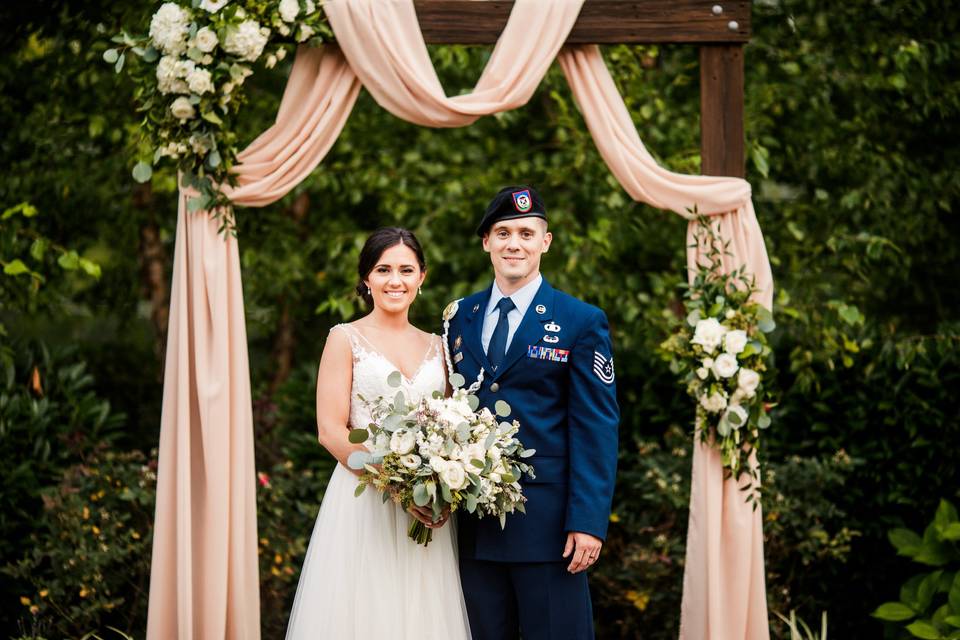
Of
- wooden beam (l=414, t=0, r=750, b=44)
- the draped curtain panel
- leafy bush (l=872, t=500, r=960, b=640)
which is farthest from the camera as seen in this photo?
leafy bush (l=872, t=500, r=960, b=640)

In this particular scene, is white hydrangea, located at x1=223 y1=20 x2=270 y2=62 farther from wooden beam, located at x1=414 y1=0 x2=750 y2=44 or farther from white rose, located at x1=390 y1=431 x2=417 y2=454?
white rose, located at x1=390 y1=431 x2=417 y2=454

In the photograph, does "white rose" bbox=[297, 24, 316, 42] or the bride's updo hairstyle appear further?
"white rose" bbox=[297, 24, 316, 42]

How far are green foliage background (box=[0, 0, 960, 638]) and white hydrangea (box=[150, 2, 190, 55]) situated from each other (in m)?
1.42

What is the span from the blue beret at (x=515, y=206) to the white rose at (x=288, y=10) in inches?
46.3

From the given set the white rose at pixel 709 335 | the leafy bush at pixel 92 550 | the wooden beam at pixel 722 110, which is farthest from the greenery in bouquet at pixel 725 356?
the leafy bush at pixel 92 550

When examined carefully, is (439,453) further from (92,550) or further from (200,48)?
(92,550)

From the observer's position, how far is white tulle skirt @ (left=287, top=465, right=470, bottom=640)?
3.16 m

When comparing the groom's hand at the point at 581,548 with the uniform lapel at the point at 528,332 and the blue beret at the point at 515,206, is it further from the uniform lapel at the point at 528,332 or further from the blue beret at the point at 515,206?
the blue beret at the point at 515,206

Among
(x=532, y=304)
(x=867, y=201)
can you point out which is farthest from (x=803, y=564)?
(x=532, y=304)

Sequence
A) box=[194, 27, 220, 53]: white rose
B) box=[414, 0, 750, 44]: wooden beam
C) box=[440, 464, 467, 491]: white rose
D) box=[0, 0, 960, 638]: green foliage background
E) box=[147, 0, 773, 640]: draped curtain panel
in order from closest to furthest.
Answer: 1. box=[440, 464, 467, 491]: white rose
2. box=[194, 27, 220, 53]: white rose
3. box=[147, 0, 773, 640]: draped curtain panel
4. box=[414, 0, 750, 44]: wooden beam
5. box=[0, 0, 960, 638]: green foliage background

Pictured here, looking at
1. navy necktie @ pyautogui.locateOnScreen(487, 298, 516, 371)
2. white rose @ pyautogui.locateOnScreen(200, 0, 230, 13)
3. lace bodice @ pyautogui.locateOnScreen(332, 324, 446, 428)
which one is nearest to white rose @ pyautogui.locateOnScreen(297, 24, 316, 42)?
white rose @ pyautogui.locateOnScreen(200, 0, 230, 13)

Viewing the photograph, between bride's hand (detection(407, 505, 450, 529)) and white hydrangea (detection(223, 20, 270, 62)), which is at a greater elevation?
white hydrangea (detection(223, 20, 270, 62))

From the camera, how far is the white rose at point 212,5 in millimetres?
3625

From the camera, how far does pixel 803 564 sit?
4.81m
